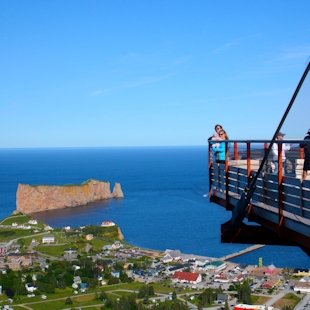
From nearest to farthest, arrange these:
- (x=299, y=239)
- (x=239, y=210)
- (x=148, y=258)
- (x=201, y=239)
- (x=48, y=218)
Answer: (x=299, y=239) → (x=239, y=210) → (x=148, y=258) → (x=201, y=239) → (x=48, y=218)

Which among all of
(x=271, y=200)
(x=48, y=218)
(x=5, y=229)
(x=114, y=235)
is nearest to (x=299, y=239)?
(x=271, y=200)

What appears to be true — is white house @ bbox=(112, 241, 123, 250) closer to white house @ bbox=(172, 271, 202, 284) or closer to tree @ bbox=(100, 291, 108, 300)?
white house @ bbox=(172, 271, 202, 284)

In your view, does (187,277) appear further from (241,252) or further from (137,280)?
(241,252)

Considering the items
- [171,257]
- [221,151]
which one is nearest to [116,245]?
[171,257]

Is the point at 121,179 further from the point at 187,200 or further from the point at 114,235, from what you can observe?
the point at 114,235

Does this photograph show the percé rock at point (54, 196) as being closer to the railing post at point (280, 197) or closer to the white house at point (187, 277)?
the white house at point (187, 277)

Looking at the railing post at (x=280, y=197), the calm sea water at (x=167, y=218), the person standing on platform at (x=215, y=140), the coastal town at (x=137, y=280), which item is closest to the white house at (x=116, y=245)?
the coastal town at (x=137, y=280)

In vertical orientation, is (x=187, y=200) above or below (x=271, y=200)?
below
